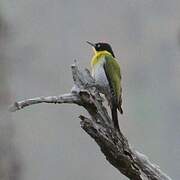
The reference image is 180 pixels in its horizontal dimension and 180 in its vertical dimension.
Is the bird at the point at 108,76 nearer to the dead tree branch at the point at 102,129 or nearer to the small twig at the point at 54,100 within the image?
the dead tree branch at the point at 102,129

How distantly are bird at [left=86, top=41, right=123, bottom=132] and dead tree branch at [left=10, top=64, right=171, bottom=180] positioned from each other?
0.05 meters

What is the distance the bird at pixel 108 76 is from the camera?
2691 mm

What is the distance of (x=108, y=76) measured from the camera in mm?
2803

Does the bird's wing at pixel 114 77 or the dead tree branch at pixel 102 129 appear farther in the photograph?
the bird's wing at pixel 114 77

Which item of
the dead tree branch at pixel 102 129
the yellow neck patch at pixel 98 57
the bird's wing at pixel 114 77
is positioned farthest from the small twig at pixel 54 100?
the yellow neck patch at pixel 98 57

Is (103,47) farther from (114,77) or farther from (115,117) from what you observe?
(115,117)

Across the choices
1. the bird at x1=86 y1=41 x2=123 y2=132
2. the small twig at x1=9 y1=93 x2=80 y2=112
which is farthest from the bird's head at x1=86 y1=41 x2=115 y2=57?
the small twig at x1=9 y1=93 x2=80 y2=112

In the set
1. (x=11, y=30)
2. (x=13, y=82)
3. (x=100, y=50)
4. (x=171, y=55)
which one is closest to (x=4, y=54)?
(x=13, y=82)

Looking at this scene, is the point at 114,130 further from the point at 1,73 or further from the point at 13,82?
the point at 13,82

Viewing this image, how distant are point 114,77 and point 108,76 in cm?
2

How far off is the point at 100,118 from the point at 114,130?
2.3 inches

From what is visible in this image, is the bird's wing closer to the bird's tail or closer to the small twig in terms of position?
the bird's tail

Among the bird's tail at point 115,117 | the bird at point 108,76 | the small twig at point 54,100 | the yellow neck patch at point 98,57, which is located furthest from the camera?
the yellow neck patch at point 98,57

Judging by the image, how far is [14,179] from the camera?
15.0 ft
